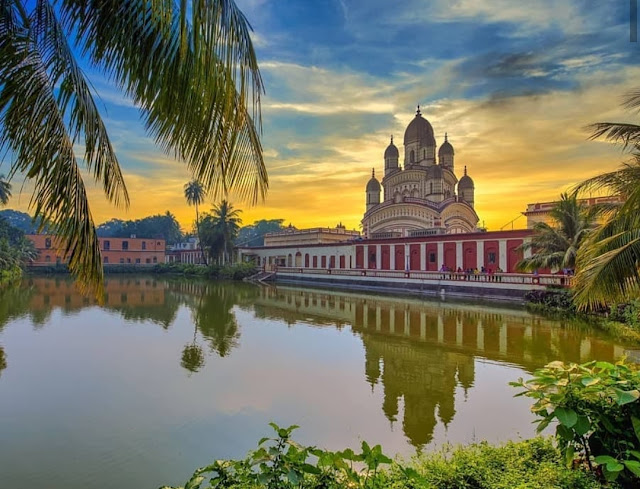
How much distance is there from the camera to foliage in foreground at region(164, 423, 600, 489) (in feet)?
7.64

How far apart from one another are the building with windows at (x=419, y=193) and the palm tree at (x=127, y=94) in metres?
33.5

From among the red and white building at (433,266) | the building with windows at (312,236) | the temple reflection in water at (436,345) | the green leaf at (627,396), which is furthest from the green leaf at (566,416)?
the building with windows at (312,236)

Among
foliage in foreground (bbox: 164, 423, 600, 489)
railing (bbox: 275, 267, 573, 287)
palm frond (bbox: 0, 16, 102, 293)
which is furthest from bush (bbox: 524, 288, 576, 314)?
palm frond (bbox: 0, 16, 102, 293)

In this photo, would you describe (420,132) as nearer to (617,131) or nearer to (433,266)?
(433,266)

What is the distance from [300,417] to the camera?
230 inches

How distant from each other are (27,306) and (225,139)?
807 inches

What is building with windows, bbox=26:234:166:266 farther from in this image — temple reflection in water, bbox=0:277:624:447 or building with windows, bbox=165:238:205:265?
temple reflection in water, bbox=0:277:624:447

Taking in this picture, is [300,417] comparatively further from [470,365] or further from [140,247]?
[140,247]

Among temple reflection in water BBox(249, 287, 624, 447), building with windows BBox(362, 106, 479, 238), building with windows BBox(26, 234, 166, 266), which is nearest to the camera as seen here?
temple reflection in water BBox(249, 287, 624, 447)

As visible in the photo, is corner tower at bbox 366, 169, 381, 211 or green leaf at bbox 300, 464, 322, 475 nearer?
green leaf at bbox 300, 464, 322, 475

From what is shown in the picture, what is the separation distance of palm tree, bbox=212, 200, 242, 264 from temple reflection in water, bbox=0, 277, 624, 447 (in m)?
23.1

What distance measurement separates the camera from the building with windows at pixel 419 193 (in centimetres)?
3844

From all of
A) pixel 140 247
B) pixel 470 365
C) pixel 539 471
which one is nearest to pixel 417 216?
pixel 470 365

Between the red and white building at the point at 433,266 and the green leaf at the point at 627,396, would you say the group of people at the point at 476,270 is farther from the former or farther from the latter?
the green leaf at the point at 627,396
